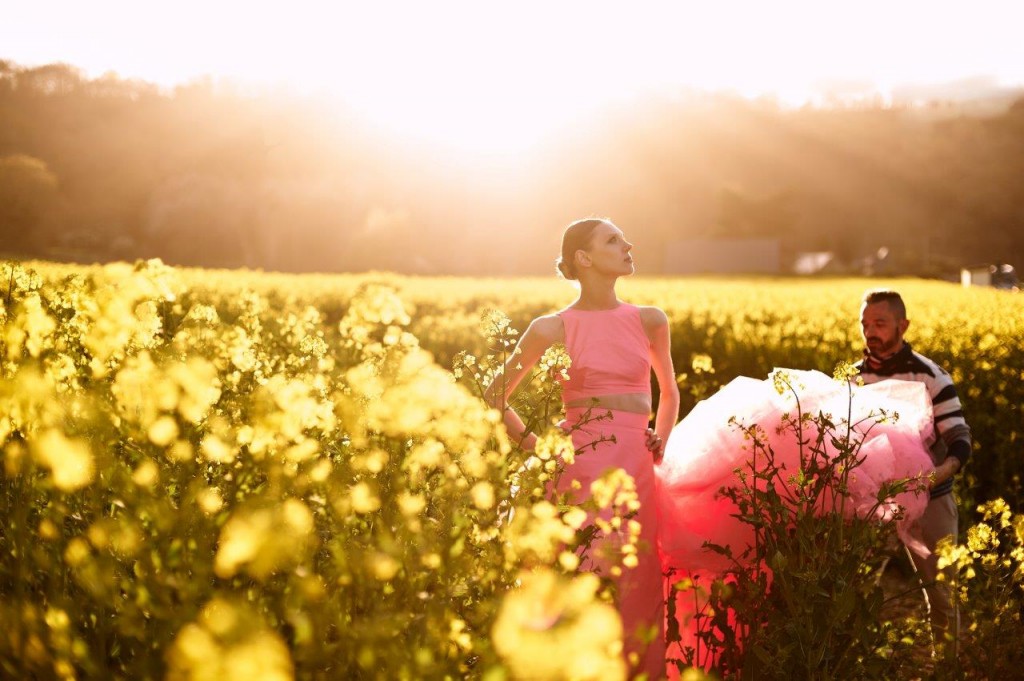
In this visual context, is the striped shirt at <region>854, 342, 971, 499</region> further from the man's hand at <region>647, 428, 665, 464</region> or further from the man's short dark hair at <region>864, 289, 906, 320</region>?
the man's hand at <region>647, 428, 665, 464</region>

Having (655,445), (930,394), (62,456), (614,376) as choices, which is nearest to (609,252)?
(614,376)

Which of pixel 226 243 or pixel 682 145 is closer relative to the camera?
pixel 226 243

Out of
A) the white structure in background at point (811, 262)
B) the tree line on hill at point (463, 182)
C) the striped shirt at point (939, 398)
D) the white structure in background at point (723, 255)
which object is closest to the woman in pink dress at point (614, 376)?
the striped shirt at point (939, 398)

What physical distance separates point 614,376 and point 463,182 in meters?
89.3

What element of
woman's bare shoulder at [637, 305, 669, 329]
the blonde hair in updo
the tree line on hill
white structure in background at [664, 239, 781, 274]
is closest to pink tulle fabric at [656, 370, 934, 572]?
woman's bare shoulder at [637, 305, 669, 329]

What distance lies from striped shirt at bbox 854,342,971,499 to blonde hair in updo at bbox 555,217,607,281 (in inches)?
50.9

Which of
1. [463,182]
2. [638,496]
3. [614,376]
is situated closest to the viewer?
[638,496]

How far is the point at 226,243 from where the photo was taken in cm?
6253

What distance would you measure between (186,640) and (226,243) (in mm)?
64481

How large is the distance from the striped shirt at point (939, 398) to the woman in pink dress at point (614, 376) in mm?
954

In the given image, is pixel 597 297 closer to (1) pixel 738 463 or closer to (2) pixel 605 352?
(2) pixel 605 352

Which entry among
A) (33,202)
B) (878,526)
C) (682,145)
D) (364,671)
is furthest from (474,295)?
(682,145)

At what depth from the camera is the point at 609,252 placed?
12.7 ft

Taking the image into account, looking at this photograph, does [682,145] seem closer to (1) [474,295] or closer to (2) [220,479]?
(1) [474,295]
